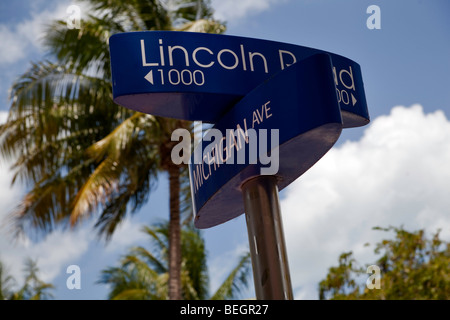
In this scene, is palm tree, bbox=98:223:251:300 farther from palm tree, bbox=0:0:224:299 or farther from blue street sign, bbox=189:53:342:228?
blue street sign, bbox=189:53:342:228

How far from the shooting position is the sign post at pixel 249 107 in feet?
8.55

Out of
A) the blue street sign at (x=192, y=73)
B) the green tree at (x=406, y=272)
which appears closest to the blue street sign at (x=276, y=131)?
the blue street sign at (x=192, y=73)

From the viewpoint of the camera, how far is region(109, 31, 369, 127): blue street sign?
288 centimetres

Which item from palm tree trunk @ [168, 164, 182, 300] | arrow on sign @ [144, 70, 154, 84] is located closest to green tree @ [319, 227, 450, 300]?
palm tree trunk @ [168, 164, 182, 300]

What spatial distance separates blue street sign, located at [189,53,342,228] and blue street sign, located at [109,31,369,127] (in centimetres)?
14

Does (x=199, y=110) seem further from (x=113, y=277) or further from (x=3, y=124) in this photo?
(x=113, y=277)

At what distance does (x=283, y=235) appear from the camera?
9.00ft

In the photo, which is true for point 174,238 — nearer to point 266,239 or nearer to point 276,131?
point 266,239

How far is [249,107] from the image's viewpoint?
2793 millimetres

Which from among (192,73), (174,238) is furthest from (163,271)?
(192,73)
